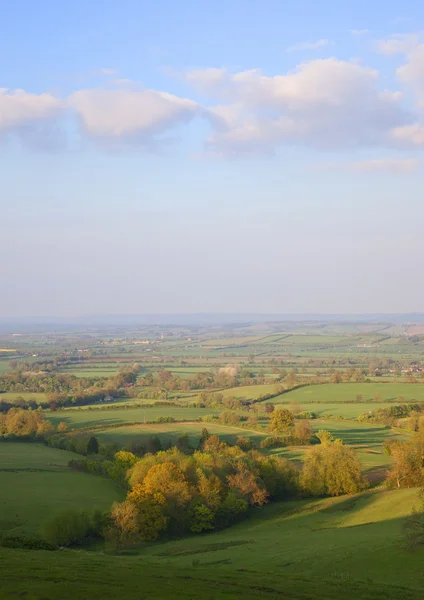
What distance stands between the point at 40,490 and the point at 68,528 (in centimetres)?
1375

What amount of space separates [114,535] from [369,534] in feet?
65.6

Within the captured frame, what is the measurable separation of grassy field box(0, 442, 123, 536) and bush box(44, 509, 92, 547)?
145 centimetres

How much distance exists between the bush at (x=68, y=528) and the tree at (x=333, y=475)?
2349 centimetres

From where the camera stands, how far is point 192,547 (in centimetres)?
4150

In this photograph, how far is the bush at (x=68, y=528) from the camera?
4316 cm

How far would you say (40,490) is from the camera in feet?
185

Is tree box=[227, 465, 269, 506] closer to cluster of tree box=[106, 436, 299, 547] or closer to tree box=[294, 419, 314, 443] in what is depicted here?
cluster of tree box=[106, 436, 299, 547]

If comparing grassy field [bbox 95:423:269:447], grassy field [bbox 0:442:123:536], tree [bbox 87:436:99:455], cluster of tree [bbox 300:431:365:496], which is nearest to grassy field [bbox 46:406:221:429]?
grassy field [bbox 95:423:269:447]

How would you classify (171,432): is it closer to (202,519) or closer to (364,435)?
(364,435)

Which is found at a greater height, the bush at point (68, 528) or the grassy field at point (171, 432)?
the bush at point (68, 528)

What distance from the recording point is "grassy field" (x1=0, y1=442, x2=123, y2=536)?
4762 centimetres

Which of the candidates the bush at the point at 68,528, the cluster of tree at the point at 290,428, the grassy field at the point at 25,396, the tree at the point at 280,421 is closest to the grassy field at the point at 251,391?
the tree at the point at 280,421

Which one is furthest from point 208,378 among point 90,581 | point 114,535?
point 90,581

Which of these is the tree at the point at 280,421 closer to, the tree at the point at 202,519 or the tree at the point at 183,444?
the tree at the point at 183,444
